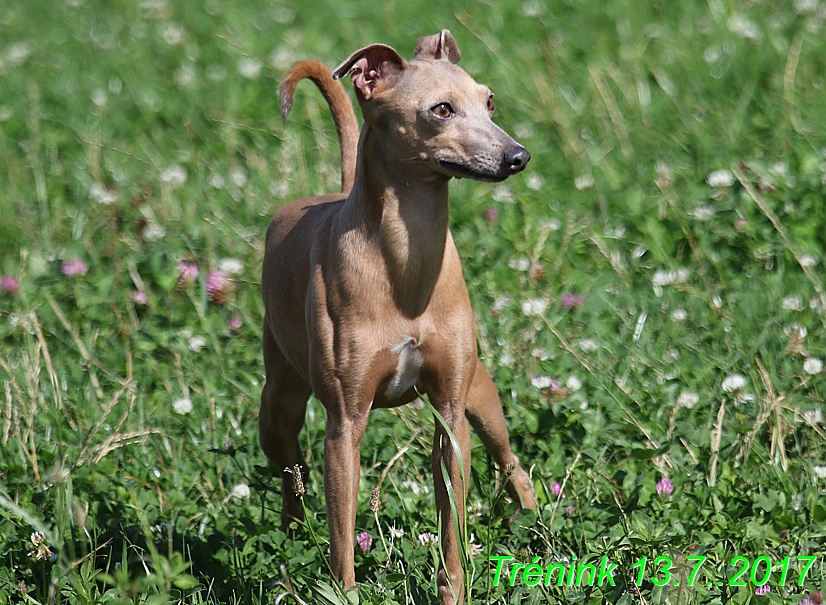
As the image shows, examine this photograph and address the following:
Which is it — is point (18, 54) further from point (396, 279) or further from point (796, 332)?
point (796, 332)

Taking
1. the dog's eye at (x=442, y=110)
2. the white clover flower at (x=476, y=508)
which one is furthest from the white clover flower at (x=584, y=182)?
the dog's eye at (x=442, y=110)

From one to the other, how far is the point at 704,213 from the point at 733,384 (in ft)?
5.00

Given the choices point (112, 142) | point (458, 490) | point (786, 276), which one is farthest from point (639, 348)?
point (112, 142)

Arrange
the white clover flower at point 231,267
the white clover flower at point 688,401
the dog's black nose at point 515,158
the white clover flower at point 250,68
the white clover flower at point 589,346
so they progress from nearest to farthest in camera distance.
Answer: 1. the dog's black nose at point 515,158
2. the white clover flower at point 688,401
3. the white clover flower at point 589,346
4. the white clover flower at point 231,267
5. the white clover flower at point 250,68

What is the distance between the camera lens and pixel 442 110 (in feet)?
10.5

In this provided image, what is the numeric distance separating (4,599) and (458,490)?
1.52 m

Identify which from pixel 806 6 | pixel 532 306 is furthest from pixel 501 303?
pixel 806 6

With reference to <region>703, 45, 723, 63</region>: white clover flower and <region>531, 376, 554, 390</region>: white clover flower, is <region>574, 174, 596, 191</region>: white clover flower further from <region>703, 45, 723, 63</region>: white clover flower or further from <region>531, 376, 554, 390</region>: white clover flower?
<region>531, 376, 554, 390</region>: white clover flower

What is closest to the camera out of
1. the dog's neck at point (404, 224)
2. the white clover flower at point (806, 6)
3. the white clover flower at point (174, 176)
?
the dog's neck at point (404, 224)

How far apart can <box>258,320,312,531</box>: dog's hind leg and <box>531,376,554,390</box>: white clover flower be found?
3.26 feet

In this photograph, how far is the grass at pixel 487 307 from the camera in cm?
359

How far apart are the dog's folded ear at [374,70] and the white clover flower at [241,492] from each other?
1638 millimetres

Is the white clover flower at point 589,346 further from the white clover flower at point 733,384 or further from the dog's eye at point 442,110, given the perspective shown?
the dog's eye at point 442,110

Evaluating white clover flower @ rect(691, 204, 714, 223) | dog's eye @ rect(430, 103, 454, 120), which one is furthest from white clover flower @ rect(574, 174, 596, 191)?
dog's eye @ rect(430, 103, 454, 120)
